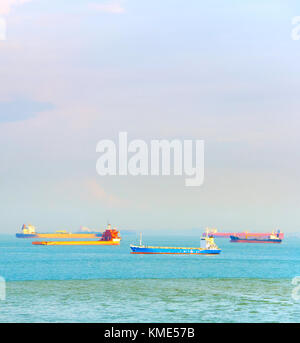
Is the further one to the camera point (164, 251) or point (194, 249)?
point (164, 251)

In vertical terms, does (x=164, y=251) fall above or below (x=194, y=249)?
below

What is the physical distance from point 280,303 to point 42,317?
61.5 feet

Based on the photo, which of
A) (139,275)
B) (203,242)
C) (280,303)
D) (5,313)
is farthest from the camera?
(203,242)

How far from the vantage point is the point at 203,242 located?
448 ft

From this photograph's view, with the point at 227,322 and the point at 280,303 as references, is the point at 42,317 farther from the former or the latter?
the point at 280,303

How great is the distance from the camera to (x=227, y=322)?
33188mm

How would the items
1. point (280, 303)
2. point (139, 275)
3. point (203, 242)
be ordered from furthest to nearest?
point (203, 242) < point (139, 275) < point (280, 303)
